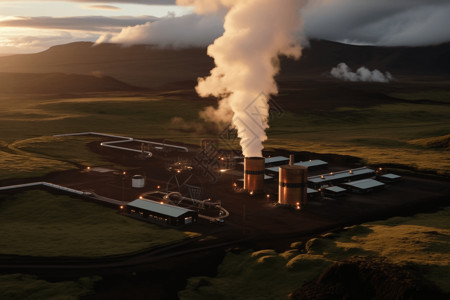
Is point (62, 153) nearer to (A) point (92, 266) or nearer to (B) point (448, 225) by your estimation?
(A) point (92, 266)

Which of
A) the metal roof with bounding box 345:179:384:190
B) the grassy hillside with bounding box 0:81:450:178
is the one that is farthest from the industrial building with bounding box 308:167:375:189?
the grassy hillside with bounding box 0:81:450:178

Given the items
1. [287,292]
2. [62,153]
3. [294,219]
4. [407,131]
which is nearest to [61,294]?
[287,292]

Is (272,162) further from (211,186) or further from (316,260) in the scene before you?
(316,260)

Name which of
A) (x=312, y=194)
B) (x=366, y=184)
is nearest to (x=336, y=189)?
(x=312, y=194)

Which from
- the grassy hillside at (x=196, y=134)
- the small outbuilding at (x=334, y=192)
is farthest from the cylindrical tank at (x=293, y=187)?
the grassy hillside at (x=196, y=134)

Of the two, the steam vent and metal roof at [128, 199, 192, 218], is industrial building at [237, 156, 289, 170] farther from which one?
metal roof at [128, 199, 192, 218]

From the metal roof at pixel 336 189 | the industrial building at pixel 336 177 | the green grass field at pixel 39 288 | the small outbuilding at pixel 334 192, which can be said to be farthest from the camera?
the industrial building at pixel 336 177

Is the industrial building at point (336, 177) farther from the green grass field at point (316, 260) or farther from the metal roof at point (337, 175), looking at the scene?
the green grass field at point (316, 260)
